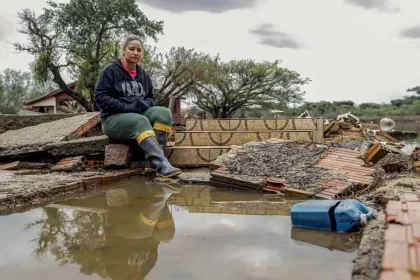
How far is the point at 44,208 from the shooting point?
9.00 feet

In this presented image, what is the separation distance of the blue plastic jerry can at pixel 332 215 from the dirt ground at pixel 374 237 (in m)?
0.07

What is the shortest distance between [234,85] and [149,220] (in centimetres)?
2853

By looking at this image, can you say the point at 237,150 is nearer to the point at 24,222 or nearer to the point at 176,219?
the point at 176,219

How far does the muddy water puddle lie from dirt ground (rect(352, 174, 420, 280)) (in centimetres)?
10

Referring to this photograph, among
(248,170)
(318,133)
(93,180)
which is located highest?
(318,133)

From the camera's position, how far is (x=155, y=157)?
409 centimetres

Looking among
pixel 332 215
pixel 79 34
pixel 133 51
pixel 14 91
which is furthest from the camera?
pixel 14 91

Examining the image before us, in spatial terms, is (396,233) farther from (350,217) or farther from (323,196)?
(323,196)

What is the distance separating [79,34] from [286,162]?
62.6 ft

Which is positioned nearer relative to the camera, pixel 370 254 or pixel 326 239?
pixel 370 254

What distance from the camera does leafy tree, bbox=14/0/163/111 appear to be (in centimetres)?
1988

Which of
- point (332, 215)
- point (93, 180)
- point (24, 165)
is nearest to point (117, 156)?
point (93, 180)

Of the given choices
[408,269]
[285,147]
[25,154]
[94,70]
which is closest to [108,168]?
[25,154]

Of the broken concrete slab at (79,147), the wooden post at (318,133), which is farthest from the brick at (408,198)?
the broken concrete slab at (79,147)
